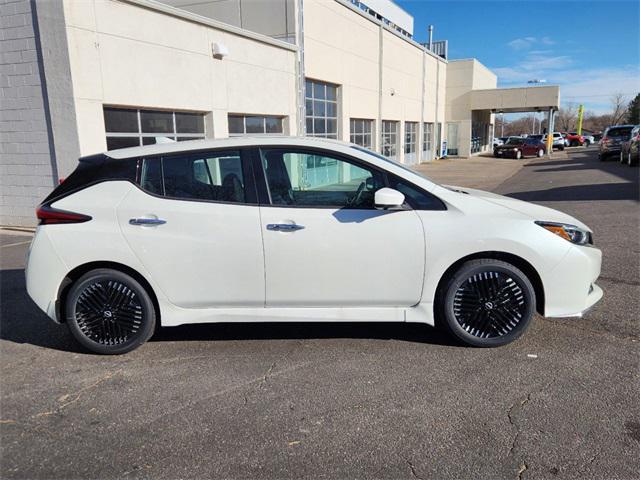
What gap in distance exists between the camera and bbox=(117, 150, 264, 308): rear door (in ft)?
12.1

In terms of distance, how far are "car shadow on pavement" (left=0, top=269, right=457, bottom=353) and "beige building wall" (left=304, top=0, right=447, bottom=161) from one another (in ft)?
44.0

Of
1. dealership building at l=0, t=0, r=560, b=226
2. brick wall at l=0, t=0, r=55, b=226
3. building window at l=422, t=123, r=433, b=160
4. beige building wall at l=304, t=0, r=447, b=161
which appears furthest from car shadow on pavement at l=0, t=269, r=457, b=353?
building window at l=422, t=123, r=433, b=160

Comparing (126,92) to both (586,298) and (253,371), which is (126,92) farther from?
(586,298)

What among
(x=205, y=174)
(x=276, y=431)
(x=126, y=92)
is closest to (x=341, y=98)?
(x=126, y=92)

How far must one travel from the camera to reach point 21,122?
9227 mm

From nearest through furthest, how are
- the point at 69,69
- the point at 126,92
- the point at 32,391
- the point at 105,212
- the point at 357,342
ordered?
the point at 32,391, the point at 105,212, the point at 357,342, the point at 69,69, the point at 126,92

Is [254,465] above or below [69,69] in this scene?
below

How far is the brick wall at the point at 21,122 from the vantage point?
8805 millimetres

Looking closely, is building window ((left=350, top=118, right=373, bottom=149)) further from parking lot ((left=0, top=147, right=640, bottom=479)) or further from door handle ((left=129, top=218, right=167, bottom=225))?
door handle ((left=129, top=218, right=167, bottom=225))

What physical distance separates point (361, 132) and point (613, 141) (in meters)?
15.3

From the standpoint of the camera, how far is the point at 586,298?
382 centimetres

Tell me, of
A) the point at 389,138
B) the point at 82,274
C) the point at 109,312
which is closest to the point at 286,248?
the point at 109,312

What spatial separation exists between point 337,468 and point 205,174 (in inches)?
94.8

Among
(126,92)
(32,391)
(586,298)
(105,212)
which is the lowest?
(32,391)
